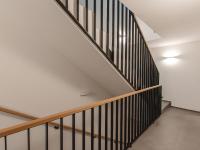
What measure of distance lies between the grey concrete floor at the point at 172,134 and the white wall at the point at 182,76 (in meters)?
0.65

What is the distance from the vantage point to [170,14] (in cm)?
230

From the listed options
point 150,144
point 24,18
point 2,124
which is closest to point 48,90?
point 2,124

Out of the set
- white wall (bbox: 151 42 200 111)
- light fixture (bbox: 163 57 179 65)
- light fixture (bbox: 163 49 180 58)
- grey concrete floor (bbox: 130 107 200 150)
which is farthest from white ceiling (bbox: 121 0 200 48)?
grey concrete floor (bbox: 130 107 200 150)

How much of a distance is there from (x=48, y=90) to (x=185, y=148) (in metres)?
2.21

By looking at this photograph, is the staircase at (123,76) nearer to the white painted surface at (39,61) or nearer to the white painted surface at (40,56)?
the white painted surface at (39,61)

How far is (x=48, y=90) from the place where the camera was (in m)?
2.26

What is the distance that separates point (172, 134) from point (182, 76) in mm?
2244

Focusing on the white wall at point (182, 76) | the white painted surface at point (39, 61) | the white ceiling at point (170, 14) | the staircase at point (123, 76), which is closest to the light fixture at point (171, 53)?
the white wall at point (182, 76)

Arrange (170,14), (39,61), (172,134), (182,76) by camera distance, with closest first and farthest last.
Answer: (39,61)
(170,14)
(172,134)
(182,76)

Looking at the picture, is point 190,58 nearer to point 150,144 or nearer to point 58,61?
point 150,144

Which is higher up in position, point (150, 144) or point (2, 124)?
point (2, 124)

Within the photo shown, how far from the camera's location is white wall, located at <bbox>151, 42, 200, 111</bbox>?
3998mm

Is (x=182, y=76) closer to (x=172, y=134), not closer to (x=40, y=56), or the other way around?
(x=172, y=134)

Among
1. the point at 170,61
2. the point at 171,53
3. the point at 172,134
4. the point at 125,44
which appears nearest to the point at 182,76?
the point at 170,61
